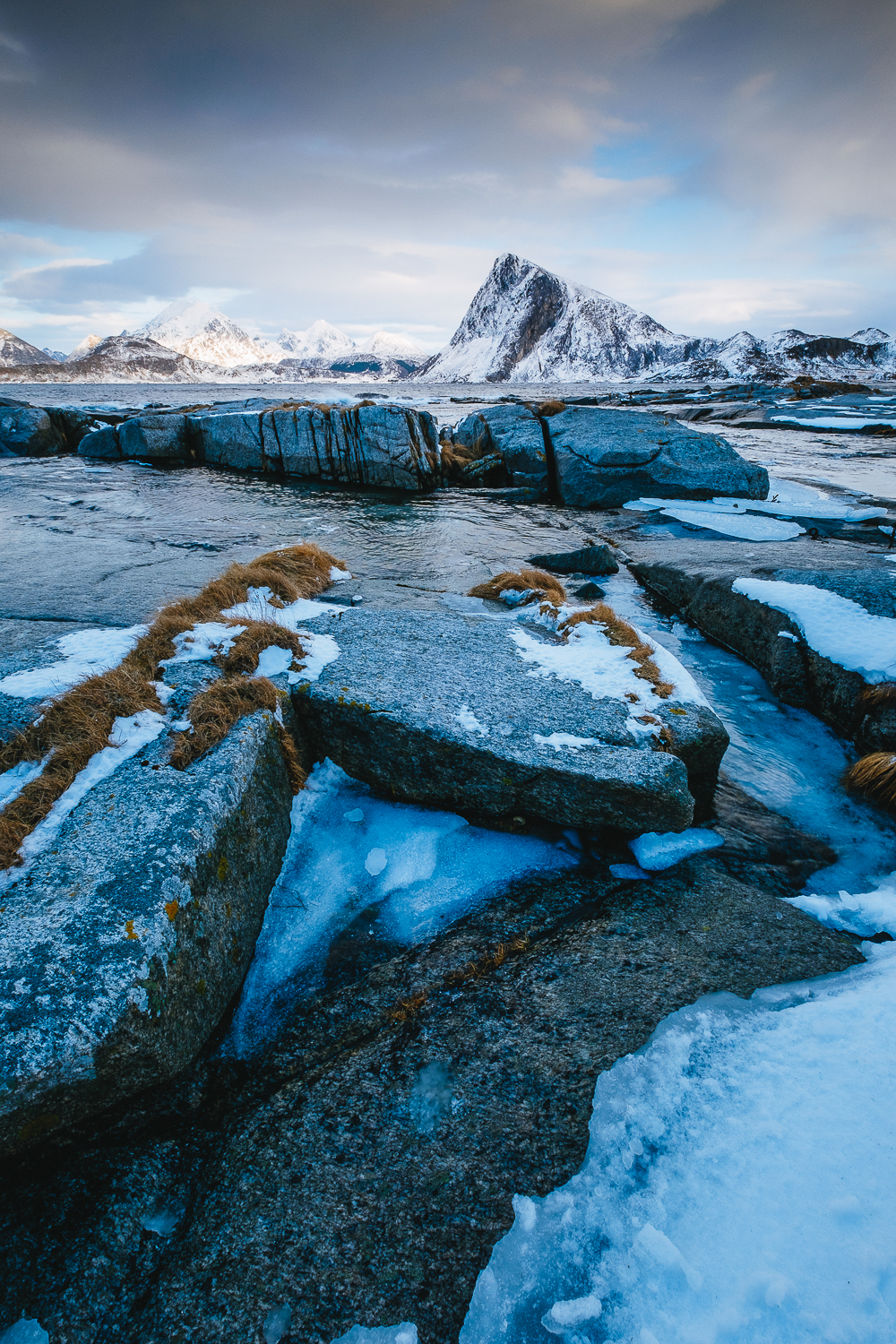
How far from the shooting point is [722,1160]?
2213 mm

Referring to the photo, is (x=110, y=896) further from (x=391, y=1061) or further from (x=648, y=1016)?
(x=648, y=1016)

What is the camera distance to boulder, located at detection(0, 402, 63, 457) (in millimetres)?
23953

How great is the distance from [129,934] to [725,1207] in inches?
105

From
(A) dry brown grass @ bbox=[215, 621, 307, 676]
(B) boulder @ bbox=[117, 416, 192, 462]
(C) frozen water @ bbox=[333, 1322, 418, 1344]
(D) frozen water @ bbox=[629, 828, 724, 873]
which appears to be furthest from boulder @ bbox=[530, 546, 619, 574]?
(B) boulder @ bbox=[117, 416, 192, 462]

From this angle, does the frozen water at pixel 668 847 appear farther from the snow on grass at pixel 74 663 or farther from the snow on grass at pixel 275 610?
the snow on grass at pixel 74 663

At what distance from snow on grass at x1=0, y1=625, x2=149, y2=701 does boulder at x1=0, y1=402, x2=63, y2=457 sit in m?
24.8

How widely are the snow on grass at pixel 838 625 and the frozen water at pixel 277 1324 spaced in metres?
6.69

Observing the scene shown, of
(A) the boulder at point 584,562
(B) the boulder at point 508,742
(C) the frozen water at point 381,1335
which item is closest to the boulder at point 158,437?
(A) the boulder at point 584,562

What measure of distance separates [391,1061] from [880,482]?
22.1 meters

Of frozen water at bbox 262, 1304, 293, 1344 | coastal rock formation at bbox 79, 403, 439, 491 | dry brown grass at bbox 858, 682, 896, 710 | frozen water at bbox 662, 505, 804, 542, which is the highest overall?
coastal rock formation at bbox 79, 403, 439, 491

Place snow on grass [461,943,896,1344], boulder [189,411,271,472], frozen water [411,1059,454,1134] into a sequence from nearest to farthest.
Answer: snow on grass [461,943,896,1344] < frozen water [411,1059,454,1134] < boulder [189,411,271,472]

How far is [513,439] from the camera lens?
1833cm

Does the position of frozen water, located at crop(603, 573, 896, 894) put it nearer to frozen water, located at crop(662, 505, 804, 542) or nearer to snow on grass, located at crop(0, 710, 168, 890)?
snow on grass, located at crop(0, 710, 168, 890)

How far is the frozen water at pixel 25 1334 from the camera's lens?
1.95m
